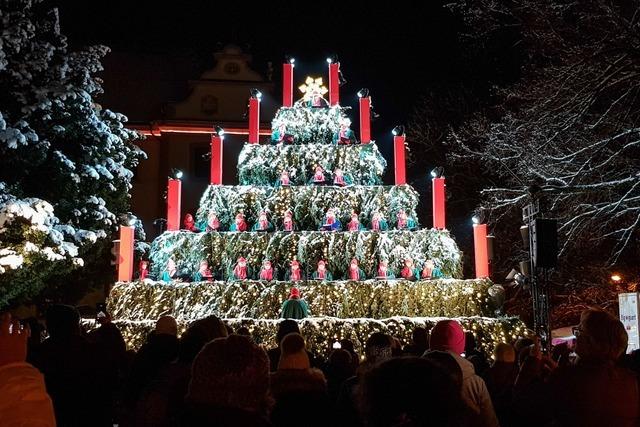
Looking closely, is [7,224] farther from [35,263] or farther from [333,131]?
[333,131]

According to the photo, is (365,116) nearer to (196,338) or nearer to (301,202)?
(301,202)

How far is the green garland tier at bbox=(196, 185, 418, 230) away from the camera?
1856 cm

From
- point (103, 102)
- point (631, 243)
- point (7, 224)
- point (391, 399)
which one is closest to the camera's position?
point (391, 399)

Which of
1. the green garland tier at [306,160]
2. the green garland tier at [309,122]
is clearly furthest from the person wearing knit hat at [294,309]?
the green garland tier at [309,122]

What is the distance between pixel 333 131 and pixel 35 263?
32.5 feet

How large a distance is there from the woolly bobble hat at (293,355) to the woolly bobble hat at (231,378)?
1.99m

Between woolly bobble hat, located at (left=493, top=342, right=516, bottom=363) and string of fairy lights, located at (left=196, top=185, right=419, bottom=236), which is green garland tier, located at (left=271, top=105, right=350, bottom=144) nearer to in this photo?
string of fairy lights, located at (left=196, top=185, right=419, bottom=236)

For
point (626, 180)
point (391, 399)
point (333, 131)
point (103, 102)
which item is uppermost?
point (103, 102)

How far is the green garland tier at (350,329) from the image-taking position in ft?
48.4

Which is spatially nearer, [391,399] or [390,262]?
[391,399]

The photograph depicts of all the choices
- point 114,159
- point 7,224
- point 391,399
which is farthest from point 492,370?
point 114,159

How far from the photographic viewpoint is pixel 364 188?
61.8 feet

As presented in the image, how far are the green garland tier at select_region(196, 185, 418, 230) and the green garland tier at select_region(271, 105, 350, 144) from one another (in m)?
2.34

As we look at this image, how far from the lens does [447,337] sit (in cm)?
505
